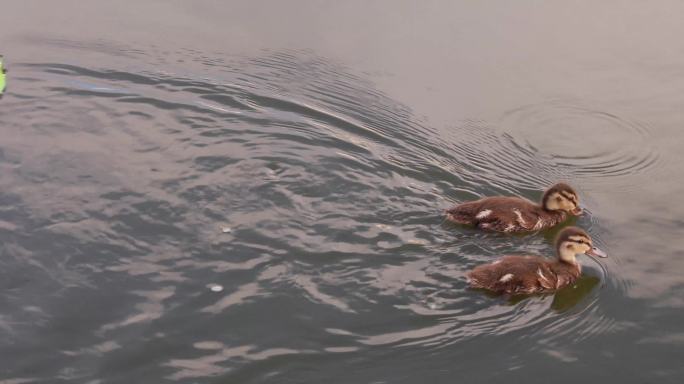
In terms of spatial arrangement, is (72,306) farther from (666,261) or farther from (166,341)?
(666,261)

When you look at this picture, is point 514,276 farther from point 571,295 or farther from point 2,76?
point 2,76

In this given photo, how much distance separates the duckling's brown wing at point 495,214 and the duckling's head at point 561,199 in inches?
5.5

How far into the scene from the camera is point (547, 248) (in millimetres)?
5098

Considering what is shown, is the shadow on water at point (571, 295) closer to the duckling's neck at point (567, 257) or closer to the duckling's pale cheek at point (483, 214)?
the duckling's neck at point (567, 257)

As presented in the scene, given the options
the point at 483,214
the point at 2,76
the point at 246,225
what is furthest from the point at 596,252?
the point at 2,76

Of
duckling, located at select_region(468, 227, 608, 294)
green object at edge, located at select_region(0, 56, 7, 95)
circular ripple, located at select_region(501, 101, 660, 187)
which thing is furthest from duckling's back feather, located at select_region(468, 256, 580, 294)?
green object at edge, located at select_region(0, 56, 7, 95)

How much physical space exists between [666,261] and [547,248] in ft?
2.15

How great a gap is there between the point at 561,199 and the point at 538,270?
0.73m

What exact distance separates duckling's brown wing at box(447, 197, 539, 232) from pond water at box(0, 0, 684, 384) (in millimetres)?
74

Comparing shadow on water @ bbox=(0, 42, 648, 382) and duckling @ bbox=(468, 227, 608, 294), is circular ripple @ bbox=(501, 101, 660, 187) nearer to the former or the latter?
shadow on water @ bbox=(0, 42, 648, 382)

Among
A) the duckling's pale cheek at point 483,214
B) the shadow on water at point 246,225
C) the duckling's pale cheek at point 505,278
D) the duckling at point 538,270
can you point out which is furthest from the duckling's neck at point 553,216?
the duckling's pale cheek at point 505,278

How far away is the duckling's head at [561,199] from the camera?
201 inches

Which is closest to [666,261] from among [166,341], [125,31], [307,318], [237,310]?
[307,318]

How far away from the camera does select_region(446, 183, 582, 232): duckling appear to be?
4.94 meters
